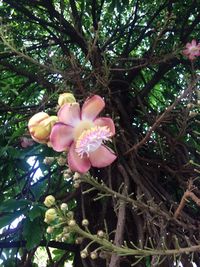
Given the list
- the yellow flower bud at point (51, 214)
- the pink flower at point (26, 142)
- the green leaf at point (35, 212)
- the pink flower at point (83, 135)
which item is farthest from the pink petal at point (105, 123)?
the pink flower at point (26, 142)

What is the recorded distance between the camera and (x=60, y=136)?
61cm

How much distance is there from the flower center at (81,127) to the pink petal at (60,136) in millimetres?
11

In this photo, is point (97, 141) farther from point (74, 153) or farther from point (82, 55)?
point (82, 55)

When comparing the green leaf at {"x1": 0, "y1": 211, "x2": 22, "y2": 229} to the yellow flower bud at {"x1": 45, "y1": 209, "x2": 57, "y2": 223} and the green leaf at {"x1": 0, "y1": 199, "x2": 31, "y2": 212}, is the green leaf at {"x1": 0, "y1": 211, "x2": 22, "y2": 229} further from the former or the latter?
the yellow flower bud at {"x1": 45, "y1": 209, "x2": 57, "y2": 223}

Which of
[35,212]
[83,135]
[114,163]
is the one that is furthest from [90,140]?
[114,163]

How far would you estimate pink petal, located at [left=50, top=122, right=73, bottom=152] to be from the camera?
601 mm

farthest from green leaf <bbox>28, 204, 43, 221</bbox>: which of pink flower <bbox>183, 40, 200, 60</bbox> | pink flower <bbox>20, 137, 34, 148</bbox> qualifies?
pink flower <bbox>183, 40, 200, 60</bbox>

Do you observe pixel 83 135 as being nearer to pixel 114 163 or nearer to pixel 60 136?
pixel 60 136

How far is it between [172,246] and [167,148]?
0.29 metres

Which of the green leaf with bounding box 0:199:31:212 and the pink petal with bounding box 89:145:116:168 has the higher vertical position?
the green leaf with bounding box 0:199:31:212

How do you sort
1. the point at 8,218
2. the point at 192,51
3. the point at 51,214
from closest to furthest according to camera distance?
the point at 51,214 → the point at 8,218 → the point at 192,51

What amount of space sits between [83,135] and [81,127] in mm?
21

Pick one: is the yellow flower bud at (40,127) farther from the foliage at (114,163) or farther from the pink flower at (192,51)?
the pink flower at (192,51)

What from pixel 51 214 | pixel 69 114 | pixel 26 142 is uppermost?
pixel 26 142
